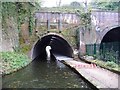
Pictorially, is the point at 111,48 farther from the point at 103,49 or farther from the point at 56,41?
the point at 56,41

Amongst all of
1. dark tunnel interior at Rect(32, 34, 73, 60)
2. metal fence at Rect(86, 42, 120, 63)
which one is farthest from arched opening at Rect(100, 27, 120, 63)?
dark tunnel interior at Rect(32, 34, 73, 60)

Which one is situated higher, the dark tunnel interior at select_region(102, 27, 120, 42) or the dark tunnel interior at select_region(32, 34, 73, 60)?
the dark tunnel interior at select_region(102, 27, 120, 42)

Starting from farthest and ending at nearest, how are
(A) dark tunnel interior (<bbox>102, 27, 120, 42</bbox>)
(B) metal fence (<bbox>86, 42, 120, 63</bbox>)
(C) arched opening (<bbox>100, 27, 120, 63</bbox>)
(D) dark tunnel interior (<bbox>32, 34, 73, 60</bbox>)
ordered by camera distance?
(A) dark tunnel interior (<bbox>102, 27, 120, 42</bbox>) < (D) dark tunnel interior (<bbox>32, 34, 73, 60</bbox>) < (B) metal fence (<bbox>86, 42, 120, 63</bbox>) < (C) arched opening (<bbox>100, 27, 120, 63</bbox>)

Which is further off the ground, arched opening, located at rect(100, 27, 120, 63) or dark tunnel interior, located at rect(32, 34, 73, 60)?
arched opening, located at rect(100, 27, 120, 63)

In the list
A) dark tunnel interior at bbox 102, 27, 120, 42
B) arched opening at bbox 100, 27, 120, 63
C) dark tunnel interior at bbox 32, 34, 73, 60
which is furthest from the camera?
dark tunnel interior at bbox 102, 27, 120, 42

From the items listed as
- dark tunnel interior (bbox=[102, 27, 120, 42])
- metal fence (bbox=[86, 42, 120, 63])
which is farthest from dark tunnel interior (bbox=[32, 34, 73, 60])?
dark tunnel interior (bbox=[102, 27, 120, 42])

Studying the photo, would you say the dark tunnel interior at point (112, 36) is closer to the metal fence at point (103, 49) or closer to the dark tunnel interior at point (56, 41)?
the dark tunnel interior at point (56, 41)

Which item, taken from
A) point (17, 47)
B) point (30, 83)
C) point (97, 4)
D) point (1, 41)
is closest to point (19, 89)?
point (30, 83)

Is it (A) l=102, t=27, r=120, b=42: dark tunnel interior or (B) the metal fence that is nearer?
(B) the metal fence

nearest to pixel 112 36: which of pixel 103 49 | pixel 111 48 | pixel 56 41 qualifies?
pixel 103 49

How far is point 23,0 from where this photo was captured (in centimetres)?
2081

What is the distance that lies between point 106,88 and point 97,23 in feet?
47.6

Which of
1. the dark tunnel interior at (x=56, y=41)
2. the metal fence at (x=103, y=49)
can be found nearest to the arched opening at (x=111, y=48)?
the metal fence at (x=103, y=49)

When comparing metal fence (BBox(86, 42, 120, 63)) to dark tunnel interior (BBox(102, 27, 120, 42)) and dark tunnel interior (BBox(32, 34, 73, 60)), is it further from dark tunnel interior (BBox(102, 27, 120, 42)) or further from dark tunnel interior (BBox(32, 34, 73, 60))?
dark tunnel interior (BBox(102, 27, 120, 42))
